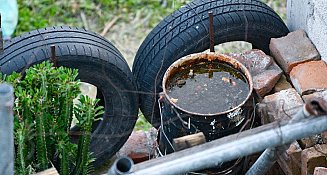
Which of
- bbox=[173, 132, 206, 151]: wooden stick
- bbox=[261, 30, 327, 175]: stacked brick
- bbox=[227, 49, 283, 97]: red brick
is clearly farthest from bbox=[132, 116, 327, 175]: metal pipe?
bbox=[227, 49, 283, 97]: red brick

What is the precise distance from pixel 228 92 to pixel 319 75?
0.59m

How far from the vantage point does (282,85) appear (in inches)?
171

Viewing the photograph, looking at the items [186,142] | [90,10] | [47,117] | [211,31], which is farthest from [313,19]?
[90,10]

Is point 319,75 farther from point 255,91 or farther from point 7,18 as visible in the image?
point 7,18

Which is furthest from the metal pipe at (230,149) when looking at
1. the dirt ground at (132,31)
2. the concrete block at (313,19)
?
the dirt ground at (132,31)

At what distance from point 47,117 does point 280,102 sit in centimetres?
136

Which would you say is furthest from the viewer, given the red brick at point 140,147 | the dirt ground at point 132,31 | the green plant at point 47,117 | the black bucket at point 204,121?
the dirt ground at point 132,31

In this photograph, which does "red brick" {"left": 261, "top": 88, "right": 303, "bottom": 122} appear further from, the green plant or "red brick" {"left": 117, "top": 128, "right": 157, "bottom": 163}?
the green plant

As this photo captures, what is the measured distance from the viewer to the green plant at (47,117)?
3416 millimetres

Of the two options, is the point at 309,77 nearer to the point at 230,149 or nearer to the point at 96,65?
the point at 96,65

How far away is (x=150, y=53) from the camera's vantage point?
4.64m

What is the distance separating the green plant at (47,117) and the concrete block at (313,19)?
1581 mm

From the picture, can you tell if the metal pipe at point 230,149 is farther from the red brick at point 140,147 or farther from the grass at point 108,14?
the grass at point 108,14

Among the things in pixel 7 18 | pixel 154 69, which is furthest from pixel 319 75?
pixel 7 18
